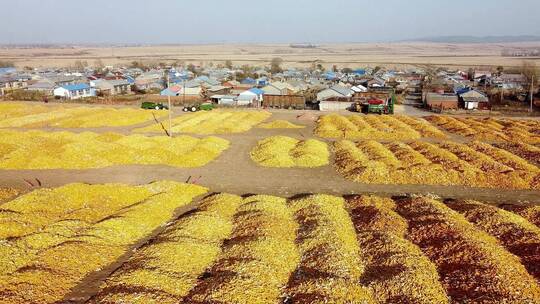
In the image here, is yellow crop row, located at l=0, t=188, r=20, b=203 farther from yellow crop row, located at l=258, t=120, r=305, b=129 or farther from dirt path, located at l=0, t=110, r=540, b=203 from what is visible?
yellow crop row, located at l=258, t=120, r=305, b=129

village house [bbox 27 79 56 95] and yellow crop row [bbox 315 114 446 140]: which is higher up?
village house [bbox 27 79 56 95]

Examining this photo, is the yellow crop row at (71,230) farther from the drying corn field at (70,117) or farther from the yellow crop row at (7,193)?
the drying corn field at (70,117)

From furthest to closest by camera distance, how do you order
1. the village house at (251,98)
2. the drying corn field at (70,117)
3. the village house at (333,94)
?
the village house at (333,94)
the village house at (251,98)
the drying corn field at (70,117)

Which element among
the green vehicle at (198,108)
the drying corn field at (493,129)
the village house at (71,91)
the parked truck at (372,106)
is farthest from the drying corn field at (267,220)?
the village house at (71,91)

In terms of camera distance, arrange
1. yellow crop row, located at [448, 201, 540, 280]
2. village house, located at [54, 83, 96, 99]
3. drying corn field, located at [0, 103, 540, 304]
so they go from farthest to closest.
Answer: village house, located at [54, 83, 96, 99], yellow crop row, located at [448, 201, 540, 280], drying corn field, located at [0, 103, 540, 304]

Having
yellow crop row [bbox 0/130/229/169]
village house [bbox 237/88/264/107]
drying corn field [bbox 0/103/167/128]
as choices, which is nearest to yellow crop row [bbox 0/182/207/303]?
yellow crop row [bbox 0/130/229/169]

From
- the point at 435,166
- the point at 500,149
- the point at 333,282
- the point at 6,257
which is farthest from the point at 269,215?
the point at 500,149
